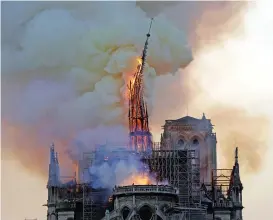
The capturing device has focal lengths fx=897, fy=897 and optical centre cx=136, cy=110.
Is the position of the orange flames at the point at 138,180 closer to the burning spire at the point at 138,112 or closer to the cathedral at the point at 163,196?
the cathedral at the point at 163,196

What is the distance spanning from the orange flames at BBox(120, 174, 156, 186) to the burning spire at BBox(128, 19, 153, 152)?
9.49 m

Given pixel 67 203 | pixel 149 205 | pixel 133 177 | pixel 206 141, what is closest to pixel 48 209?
pixel 67 203

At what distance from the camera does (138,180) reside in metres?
132

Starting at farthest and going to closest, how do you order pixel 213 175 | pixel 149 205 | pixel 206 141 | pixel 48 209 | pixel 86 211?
1. pixel 206 141
2. pixel 213 175
3. pixel 48 209
4. pixel 86 211
5. pixel 149 205

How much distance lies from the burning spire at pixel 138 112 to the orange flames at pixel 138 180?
9.49 m

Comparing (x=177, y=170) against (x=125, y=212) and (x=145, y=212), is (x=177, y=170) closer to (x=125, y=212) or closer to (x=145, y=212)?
(x=145, y=212)

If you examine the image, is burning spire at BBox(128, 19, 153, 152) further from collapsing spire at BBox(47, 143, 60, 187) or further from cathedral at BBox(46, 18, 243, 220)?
collapsing spire at BBox(47, 143, 60, 187)

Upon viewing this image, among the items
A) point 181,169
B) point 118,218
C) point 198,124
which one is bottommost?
point 118,218

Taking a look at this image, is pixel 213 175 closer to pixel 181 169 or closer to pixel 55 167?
pixel 181 169

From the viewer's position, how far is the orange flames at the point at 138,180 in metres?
131

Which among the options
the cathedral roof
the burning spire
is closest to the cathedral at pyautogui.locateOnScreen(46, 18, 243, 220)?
the burning spire

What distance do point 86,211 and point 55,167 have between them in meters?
14.7

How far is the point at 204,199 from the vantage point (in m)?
135

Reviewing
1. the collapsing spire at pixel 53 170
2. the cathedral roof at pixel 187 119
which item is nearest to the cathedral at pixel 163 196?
the collapsing spire at pixel 53 170
